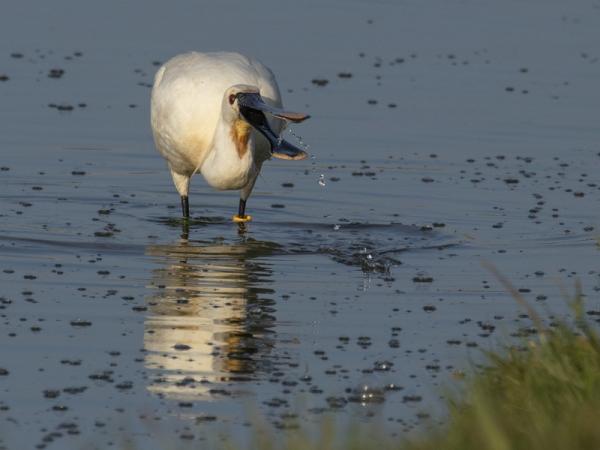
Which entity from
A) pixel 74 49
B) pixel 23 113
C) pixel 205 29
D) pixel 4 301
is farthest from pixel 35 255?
pixel 205 29

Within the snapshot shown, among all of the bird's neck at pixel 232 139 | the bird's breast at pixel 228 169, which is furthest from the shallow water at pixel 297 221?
the bird's neck at pixel 232 139

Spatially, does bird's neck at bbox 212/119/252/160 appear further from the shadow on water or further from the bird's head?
the shadow on water

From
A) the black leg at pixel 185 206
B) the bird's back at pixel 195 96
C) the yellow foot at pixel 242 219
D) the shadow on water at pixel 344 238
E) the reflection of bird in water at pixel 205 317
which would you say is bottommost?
the reflection of bird in water at pixel 205 317

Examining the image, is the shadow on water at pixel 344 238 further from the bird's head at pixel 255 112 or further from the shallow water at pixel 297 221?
the bird's head at pixel 255 112

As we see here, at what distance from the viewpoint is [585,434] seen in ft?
20.0

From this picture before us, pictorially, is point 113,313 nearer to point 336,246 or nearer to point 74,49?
point 336,246

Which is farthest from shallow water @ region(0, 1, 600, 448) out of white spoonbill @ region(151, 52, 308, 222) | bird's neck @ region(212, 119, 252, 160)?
bird's neck @ region(212, 119, 252, 160)

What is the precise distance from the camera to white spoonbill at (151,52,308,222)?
12.7 m

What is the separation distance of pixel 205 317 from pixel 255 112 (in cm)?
297

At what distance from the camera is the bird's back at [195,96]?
12.9 m

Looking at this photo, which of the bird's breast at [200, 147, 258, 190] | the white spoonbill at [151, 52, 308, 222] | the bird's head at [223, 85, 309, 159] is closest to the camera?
the bird's head at [223, 85, 309, 159]

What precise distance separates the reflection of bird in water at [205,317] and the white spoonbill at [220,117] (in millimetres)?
668

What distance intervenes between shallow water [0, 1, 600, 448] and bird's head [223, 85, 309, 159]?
2.35 ft

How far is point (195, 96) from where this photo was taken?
12.9 metres
